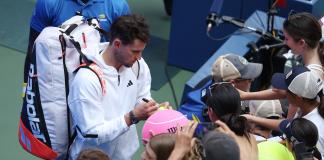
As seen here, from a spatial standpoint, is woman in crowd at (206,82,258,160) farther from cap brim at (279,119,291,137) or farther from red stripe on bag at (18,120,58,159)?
red stripe on bag at (18,120,58,159)

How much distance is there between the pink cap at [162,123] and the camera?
3.49m

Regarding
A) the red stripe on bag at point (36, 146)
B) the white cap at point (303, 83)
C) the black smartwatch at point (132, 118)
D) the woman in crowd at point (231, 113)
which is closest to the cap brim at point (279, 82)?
the white cap at point (303, 83)

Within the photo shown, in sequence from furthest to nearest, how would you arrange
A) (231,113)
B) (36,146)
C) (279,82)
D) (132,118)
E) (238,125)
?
(279,82), (36,146), (132,118), (231,113), (238,125)

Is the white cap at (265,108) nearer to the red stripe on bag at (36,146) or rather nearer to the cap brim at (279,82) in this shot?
the cap brim at (279,82)

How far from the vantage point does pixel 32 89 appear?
3.75 metres

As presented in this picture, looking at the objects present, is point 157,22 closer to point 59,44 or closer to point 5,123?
point 5,123

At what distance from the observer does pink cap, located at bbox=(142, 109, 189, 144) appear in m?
3.49

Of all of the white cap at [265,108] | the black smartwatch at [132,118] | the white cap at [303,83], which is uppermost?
the white cap at [303,83]

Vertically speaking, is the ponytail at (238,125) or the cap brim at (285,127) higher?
the ponytail at (238,125)

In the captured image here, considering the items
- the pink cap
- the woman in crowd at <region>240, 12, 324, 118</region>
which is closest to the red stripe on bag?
the pink cap

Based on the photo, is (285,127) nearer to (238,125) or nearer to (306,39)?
(238,125)

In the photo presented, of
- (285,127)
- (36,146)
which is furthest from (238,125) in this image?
(36,146)

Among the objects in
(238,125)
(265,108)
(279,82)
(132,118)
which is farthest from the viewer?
(265,108)

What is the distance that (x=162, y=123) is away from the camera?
3.52m
